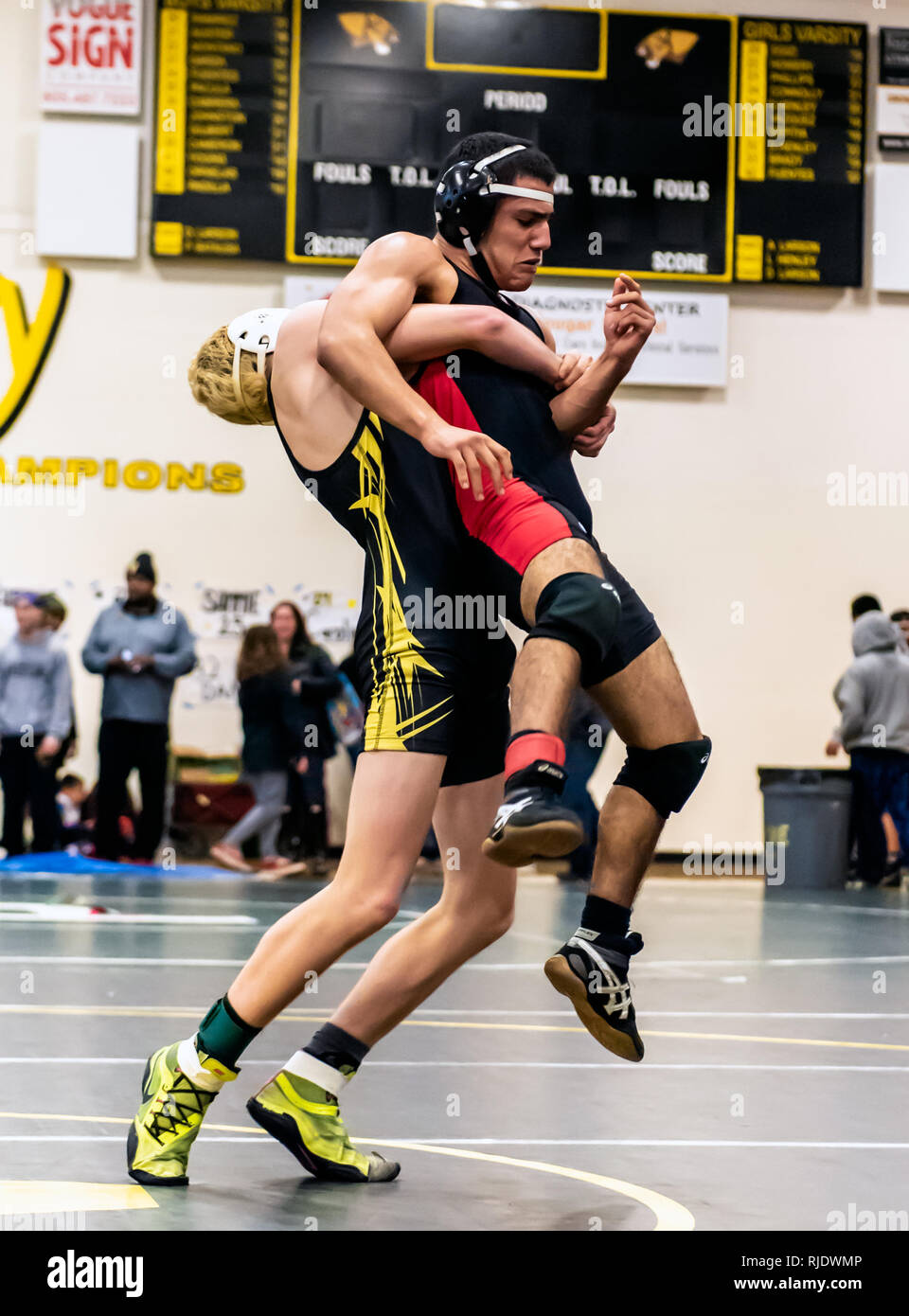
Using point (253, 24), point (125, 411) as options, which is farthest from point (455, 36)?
point (125, 411)

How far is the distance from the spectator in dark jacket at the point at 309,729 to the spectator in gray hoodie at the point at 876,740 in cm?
334

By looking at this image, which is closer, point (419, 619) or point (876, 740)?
point (419, 619)

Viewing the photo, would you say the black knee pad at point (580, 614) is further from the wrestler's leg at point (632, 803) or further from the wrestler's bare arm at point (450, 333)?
the wrestler's bare arm at point (450, 333)

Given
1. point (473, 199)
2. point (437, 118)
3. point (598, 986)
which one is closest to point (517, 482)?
point (473, 199)

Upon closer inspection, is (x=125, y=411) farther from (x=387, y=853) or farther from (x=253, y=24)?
(x=387, y=853)

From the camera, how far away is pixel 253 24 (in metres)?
13.0

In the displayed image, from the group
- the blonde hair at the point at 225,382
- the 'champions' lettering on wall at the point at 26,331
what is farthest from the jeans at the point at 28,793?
the blonde hair at the point at 225,382

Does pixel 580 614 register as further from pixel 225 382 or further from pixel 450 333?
pixel 225 382

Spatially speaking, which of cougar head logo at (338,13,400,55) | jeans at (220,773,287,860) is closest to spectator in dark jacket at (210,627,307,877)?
jeans at (220,773,287,860)

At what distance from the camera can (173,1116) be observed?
331cm

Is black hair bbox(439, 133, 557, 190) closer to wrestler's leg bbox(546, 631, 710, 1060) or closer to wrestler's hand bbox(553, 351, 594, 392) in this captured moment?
wrestler's hand bbox(553, 351, 594, 392)

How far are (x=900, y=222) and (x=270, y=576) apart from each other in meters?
5.56

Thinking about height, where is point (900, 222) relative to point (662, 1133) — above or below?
above

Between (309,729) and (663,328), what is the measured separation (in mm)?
4356
